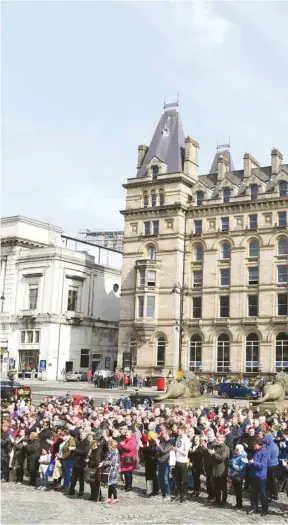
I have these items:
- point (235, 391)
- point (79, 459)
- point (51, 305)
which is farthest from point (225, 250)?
point (79, 459)

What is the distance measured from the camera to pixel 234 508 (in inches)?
570

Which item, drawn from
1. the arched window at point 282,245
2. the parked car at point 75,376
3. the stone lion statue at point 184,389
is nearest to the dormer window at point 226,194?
the arched window at point 282,245

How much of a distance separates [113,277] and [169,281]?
17.8 m

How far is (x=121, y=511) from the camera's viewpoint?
14273mm

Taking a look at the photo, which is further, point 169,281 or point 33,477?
point 169,281

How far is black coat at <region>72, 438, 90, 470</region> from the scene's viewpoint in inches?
→ 609

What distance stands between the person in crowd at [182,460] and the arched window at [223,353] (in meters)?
42.8

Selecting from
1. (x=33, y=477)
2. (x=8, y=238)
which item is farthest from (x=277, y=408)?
(x=8, y=238)

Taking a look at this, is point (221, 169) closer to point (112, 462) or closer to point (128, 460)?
point (128, 460)

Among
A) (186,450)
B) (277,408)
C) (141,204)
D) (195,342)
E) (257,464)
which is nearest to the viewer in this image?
(257,464)

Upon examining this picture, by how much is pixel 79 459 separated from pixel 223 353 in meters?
43.8

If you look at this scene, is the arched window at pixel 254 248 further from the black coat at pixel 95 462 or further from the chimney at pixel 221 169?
the black coat at pixel 95 462

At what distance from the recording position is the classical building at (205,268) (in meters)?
56.9

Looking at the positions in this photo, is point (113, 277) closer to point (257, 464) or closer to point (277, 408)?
point (277, 408)
